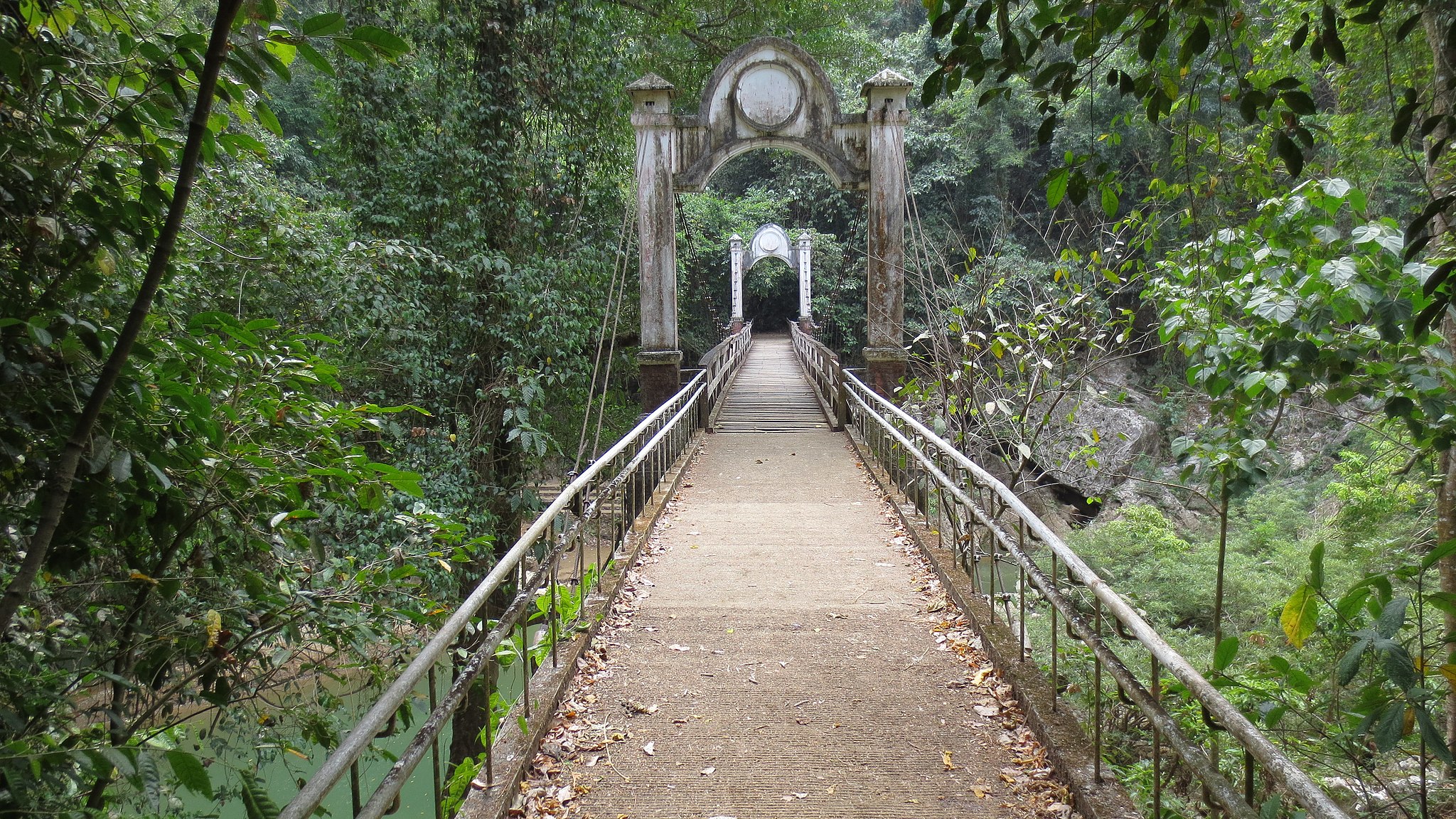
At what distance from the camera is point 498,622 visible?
3.03 m

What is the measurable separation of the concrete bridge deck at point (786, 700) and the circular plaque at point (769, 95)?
20.8 feet

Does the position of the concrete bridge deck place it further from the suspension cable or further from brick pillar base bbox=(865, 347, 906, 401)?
brick pillar base bbox=(865, 347, 906, 401)

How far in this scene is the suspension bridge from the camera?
2623mm

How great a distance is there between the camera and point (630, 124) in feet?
37.0

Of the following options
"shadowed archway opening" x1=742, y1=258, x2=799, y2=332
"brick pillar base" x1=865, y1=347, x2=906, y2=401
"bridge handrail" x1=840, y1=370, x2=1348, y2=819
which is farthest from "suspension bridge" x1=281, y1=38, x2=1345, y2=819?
"shadowed archway opening" x1=742, y1=258, x2=799, y2=332

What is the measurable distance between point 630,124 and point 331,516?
300 inches

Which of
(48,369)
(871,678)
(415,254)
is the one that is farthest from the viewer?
(415,254)

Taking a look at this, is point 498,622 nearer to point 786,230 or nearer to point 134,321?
point 134,321

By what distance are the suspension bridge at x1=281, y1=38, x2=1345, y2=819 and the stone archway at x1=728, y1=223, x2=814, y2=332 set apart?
20564 mm

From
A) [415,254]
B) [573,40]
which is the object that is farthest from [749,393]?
[415,254]

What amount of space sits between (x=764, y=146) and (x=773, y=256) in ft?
63.6

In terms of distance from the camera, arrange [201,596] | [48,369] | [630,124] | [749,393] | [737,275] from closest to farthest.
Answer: [48,369] → [201,596] → [630,124] → [749,393] → [737,275]

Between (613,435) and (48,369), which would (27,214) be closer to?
(48,369)

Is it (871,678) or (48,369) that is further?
(871,678)
